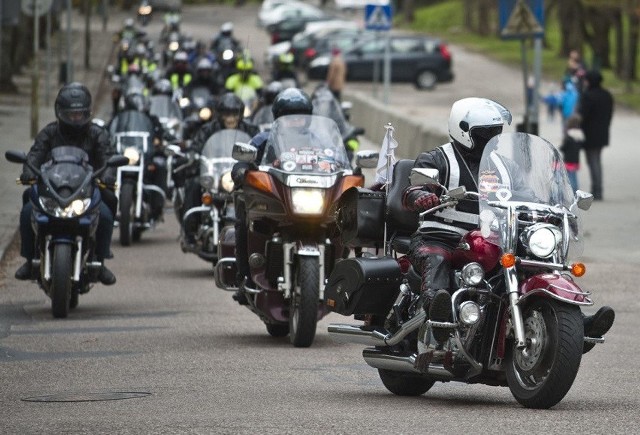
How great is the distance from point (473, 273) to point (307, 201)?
361cm

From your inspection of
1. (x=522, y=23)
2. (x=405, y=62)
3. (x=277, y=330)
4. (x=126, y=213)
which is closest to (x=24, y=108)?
(x=522, y=23)

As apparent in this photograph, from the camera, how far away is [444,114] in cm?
4775

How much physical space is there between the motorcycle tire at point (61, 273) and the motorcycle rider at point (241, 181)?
4.62 ft

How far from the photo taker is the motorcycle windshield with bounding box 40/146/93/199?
13.8 meters

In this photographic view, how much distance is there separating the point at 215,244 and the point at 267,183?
4706mm

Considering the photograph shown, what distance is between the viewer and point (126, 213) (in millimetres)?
19766

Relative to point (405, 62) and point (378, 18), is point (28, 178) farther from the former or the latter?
point (405, 62)

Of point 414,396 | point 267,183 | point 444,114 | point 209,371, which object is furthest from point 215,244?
point 444,114

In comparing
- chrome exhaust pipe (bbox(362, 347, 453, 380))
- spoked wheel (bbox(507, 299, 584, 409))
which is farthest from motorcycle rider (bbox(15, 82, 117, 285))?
spoked wheel (bbox(507, 299, 584, 409))

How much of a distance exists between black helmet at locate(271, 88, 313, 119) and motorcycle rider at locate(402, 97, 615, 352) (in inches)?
163

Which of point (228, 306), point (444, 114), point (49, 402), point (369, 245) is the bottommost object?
point (444, 114)

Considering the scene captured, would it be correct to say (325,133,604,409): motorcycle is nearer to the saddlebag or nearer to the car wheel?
the saddlebag

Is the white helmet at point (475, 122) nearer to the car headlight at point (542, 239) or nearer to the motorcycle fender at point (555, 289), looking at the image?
the car headlight at point (542, 239)

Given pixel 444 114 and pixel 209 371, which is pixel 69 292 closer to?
pixel 209 371
